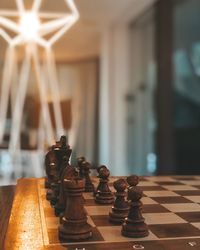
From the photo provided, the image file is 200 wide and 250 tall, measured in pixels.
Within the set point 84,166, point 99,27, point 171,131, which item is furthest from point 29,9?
point 84,166

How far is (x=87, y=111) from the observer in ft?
24.2

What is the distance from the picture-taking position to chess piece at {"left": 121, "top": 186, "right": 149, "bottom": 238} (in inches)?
35.5

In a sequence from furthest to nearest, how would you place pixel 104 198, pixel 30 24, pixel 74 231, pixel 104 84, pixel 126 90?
pixel 104 84 < pixel 126 90 < pixel 30 24 < pixel 104 198 < pixel 74 231

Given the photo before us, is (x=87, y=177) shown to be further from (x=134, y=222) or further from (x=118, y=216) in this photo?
(x=134, y=222)

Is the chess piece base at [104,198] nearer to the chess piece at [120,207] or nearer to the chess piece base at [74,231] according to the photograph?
the chess piece at [120,207]

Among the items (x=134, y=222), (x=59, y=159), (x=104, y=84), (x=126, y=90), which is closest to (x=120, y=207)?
(x=134, y=222)

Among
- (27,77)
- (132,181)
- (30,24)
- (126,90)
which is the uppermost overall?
(30,24)

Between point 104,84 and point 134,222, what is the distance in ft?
18.6

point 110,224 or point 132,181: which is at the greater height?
point 132,181

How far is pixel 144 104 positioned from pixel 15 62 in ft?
7.98

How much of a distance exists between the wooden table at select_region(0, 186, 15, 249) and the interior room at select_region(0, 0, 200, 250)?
1.38 metres

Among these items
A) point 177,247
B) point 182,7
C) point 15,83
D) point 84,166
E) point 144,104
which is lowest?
point 177,247

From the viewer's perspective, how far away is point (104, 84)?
6531 millimetres

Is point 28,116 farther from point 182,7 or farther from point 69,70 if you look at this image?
point 182,7
